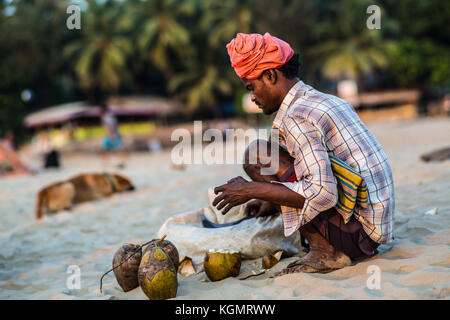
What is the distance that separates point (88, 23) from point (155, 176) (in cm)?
2330

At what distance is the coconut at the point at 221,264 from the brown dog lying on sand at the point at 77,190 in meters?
3.44

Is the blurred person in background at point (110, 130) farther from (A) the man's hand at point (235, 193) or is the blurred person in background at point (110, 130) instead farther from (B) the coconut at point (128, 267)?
(A) the man's hand at point (235, 193)

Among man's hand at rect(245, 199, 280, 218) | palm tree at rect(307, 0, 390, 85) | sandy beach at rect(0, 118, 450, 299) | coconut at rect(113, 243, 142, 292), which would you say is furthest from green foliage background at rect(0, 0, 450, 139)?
coconut at rect(113, 243, 142, 292)

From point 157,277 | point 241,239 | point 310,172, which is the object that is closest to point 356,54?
point 241,239

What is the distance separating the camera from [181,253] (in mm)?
2824

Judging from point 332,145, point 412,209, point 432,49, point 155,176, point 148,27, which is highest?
point 148,27

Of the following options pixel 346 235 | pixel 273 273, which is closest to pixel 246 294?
pixel 273 273

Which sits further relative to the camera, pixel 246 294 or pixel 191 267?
pixel 191 267

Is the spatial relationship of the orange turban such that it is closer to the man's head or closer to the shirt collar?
the man's head

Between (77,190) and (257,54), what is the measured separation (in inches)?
164

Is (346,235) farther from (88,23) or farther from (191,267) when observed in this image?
(88,23)

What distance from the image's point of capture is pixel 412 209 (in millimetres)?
3453
